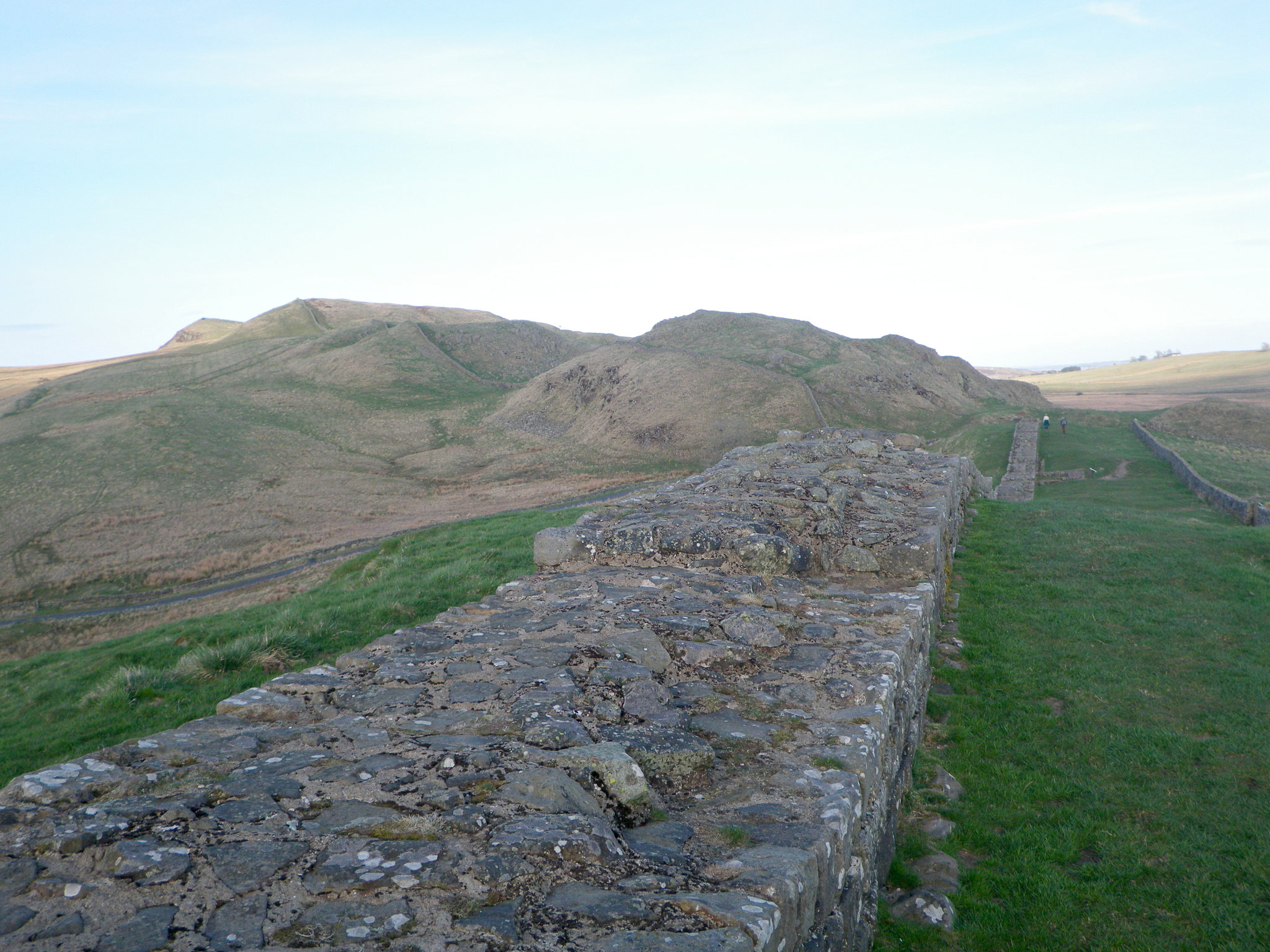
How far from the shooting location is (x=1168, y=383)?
105375 millimetres

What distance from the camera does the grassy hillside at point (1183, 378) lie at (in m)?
91.6

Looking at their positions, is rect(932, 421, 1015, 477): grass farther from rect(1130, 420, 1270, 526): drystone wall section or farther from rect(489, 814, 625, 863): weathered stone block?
rect(489, 814, 625, 863): weathered stone block

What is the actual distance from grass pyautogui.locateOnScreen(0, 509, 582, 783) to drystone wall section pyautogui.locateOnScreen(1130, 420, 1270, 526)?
54.2 ft

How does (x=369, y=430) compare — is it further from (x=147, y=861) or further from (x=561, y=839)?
(x=561, y=839)

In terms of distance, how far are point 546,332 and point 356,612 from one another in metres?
69.5

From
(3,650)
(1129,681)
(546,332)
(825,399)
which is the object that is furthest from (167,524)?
(546,332)

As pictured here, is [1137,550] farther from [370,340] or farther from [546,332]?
[546,332]

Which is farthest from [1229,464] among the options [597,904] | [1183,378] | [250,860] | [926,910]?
[1183,378]

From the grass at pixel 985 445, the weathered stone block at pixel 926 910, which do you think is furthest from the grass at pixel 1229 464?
the weathered stone block at pixel 926 910

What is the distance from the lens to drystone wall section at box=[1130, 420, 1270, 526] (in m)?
17.2

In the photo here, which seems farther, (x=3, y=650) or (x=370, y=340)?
(x=370, y=340)

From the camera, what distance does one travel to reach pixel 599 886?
2.79m

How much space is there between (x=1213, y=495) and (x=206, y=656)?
23932 millimetres

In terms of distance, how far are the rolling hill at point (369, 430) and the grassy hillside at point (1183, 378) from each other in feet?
166
